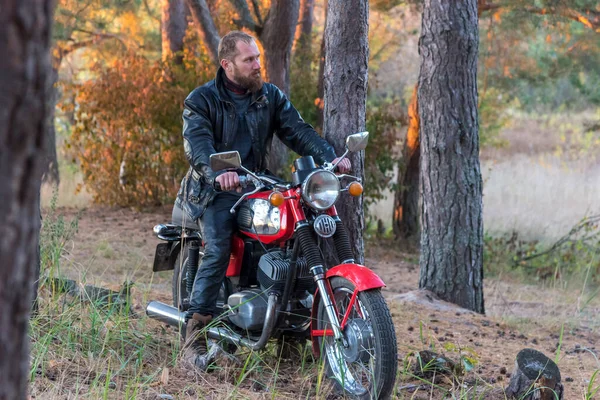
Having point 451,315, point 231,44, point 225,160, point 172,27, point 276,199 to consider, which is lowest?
point 451,315

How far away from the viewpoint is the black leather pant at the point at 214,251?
470 centimetres

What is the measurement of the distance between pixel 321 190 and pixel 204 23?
7112 millimetres

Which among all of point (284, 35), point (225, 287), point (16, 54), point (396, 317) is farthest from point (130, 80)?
point (16, 54)

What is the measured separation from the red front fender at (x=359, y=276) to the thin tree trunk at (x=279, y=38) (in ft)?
21.5

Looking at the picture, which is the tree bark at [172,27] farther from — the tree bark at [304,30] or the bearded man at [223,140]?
the bearded man at [223,140]

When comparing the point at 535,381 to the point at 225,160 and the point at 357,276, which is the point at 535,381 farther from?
the point at 225,160

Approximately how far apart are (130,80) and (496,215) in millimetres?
6834

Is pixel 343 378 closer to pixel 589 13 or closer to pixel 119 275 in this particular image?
pixel 119 275

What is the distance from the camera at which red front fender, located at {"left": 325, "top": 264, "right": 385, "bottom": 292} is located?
407cm

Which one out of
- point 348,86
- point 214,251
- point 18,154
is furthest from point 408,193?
point 18,154

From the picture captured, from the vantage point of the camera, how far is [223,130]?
16.1 ft

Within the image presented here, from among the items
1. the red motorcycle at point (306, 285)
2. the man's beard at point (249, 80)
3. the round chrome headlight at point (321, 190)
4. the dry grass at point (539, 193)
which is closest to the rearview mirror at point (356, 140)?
the red motorcycle at point (306, 285)

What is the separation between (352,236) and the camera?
5.42 m

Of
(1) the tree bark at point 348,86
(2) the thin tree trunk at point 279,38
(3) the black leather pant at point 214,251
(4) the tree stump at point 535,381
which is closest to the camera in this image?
(4) the tree stump at point 535,381
